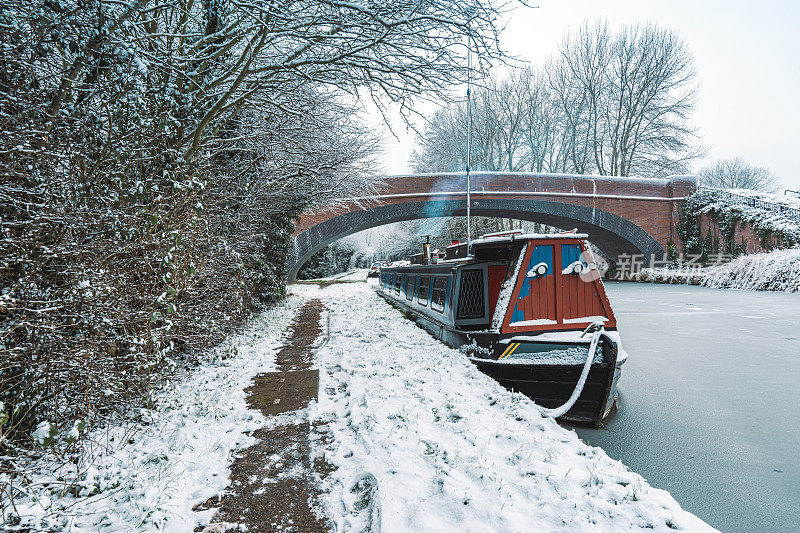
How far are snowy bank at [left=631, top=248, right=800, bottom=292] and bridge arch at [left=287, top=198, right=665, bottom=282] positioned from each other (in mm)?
3725

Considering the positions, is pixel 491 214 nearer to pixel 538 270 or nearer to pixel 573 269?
pixel 573 269

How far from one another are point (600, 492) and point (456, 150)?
31.3m

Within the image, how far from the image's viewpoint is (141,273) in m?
3.00

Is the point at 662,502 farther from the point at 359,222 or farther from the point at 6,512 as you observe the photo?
the point at 359,222

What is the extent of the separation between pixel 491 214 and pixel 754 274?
1243 cm

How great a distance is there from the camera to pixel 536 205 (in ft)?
71.1

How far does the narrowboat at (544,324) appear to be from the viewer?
4.26 metres

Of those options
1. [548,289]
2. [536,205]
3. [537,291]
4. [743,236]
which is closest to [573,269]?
[548,289]

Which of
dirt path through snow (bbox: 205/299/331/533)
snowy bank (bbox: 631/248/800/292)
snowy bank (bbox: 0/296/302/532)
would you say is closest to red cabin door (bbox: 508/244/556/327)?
dirt path through snow (bbox: 205/299/331/533)

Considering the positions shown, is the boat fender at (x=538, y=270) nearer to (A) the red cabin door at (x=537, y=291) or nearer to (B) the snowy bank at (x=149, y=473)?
(A) the red cabin door at (x=537, y=291)

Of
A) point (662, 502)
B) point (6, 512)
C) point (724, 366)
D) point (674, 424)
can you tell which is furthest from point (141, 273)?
point (724, 366)

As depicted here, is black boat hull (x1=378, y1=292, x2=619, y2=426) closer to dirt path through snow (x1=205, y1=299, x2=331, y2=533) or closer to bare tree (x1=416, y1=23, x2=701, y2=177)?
dirt path through snow (x1=205, y1=299, x2=331, y2=533)

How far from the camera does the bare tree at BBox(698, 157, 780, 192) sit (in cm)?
4112

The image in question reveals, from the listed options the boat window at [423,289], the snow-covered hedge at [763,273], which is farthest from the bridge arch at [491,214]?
the boat window at [423,289]
